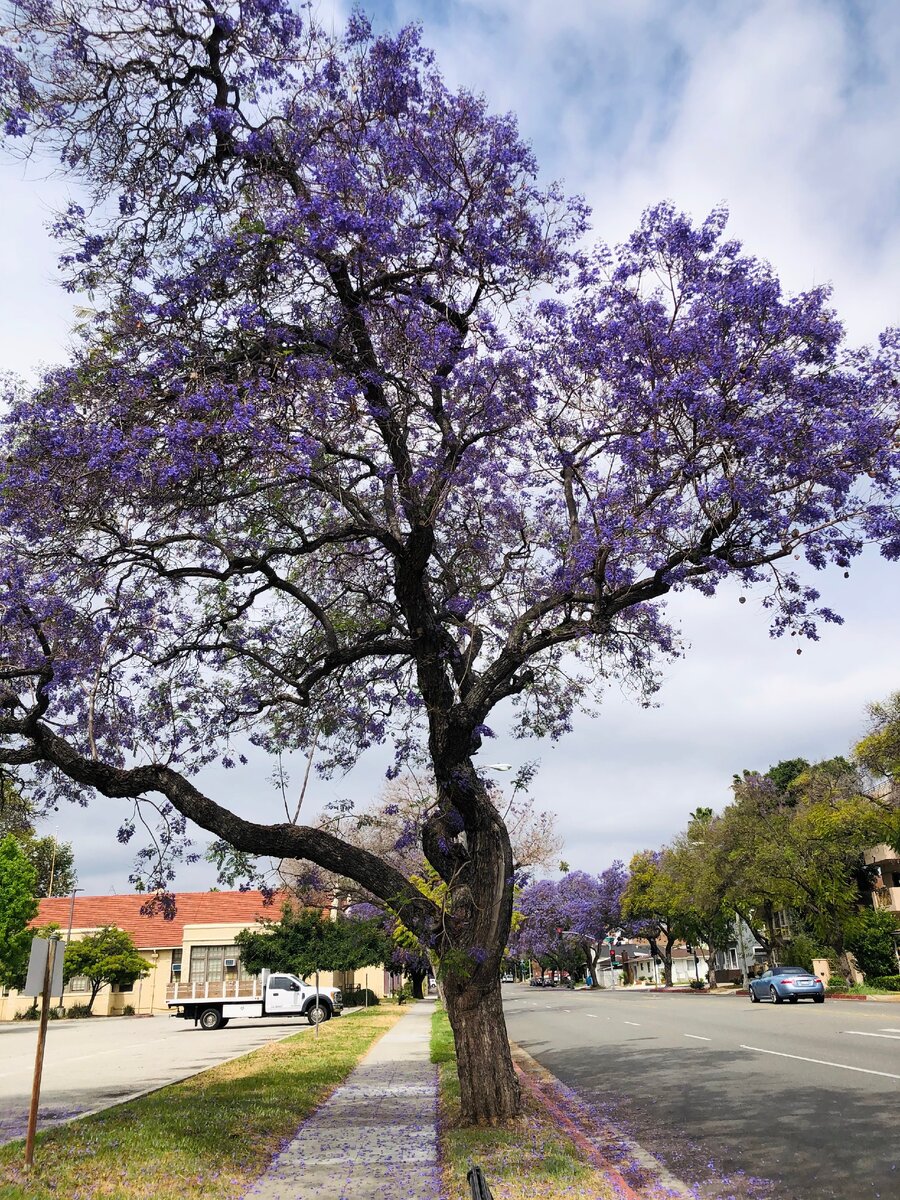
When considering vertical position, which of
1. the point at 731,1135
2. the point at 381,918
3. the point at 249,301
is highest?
the point at 249,301

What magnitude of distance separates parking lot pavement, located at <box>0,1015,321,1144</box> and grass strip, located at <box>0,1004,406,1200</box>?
2.98 ft

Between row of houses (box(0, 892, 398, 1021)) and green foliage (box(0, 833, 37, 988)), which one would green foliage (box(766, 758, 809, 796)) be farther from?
green foliage (box(0, 833, 37, 988))

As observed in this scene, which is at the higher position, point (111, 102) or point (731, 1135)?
point (111, 102)

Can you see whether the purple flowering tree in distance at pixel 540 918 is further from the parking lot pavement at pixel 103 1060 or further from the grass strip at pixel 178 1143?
the grass strip at pixel 178 1143

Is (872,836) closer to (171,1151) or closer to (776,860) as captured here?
(776,860)

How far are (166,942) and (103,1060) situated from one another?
35.6 m

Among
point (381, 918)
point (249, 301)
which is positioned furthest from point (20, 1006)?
point (249, 301)

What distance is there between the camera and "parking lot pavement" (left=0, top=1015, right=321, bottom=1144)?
1420cm

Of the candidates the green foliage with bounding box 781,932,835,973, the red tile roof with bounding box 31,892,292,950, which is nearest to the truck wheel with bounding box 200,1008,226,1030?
the red tile roof with bounding box 31,892,292,950

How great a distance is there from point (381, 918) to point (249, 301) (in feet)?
24.3

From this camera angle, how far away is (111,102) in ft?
33.4

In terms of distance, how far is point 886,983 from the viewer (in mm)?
39312

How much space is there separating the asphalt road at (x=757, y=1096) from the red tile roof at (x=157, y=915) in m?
36.1

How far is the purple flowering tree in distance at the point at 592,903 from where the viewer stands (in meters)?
78.5
